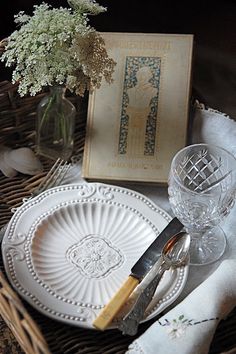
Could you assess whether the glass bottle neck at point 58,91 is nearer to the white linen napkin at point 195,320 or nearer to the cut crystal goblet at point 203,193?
the cut crystal goblet at point 203,193

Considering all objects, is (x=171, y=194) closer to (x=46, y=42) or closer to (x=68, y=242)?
(x=68, y=242)

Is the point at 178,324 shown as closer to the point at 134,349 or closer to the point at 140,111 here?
the point at 134,349

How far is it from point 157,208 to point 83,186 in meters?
0.11

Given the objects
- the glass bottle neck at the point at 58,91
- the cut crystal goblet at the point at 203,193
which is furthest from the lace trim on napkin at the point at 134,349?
the glass bottle neck at the point at 58,91

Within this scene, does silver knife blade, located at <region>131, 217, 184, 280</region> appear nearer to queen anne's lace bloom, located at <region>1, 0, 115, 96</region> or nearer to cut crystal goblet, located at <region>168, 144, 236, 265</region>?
cut crystal goblet, located at <region>168, 144, 236, 265</region>

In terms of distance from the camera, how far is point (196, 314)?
0.92 metres

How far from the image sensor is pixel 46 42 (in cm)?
102

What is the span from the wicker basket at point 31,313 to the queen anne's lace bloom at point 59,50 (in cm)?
13

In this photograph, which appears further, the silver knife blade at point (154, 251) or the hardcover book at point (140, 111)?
the hardcover book at point (140, 111)

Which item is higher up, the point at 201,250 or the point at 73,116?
the point at 73,116

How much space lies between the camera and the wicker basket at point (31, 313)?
87 cm

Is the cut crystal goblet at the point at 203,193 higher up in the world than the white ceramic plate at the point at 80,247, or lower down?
higher up

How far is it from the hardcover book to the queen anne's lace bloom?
117mm

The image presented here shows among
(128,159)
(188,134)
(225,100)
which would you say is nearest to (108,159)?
(128,159)
